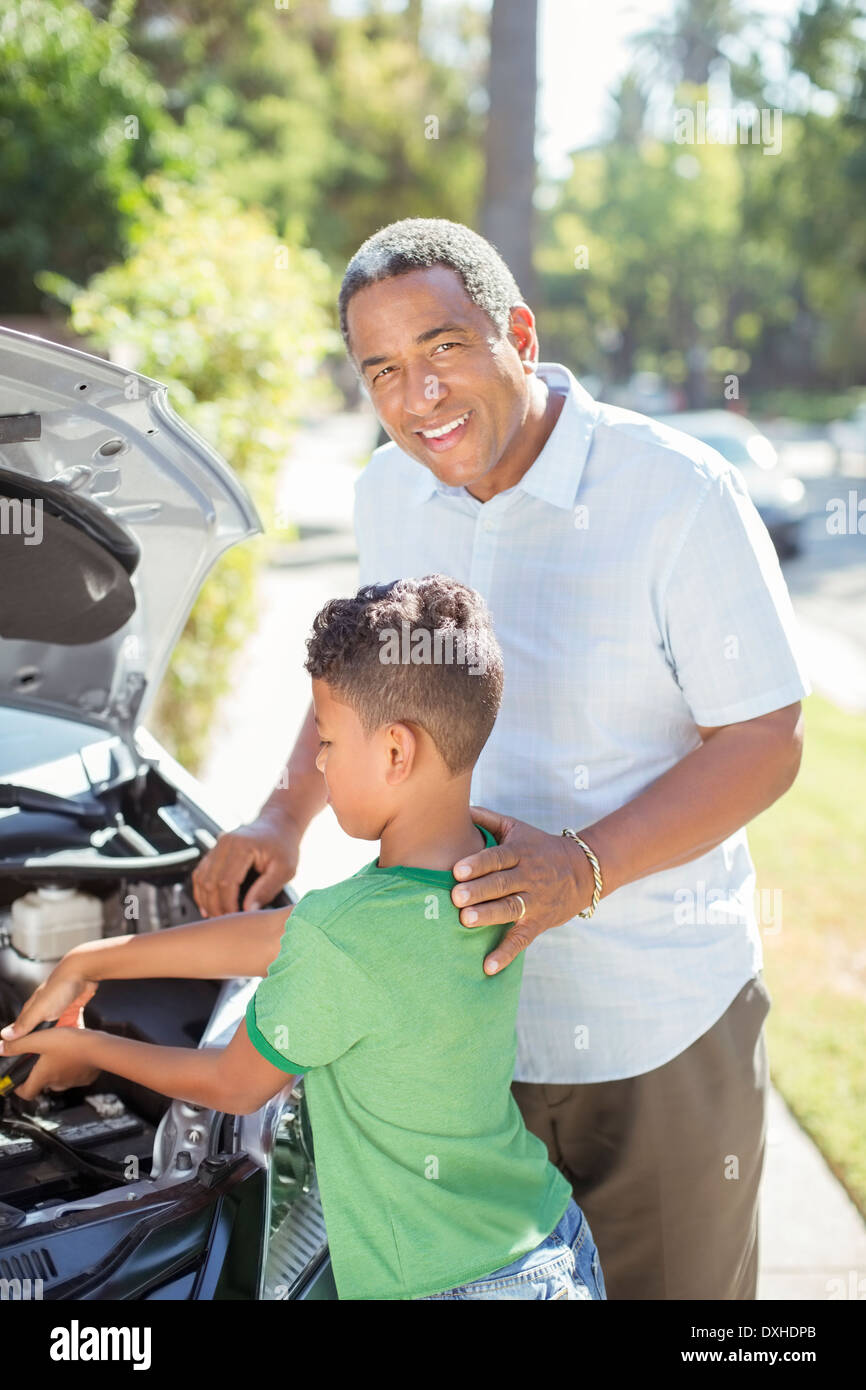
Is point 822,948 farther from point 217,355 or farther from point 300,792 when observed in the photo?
point 217,355

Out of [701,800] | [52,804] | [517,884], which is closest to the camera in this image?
[517,884]

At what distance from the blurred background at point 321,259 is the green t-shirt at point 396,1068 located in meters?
1.91

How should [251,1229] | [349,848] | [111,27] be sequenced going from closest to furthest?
[251,1229], [349,848], [111,27]

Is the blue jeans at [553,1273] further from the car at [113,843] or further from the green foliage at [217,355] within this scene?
the green foliage at [217,355]

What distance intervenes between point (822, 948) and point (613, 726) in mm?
3448

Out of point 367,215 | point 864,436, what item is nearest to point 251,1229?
point 367,215

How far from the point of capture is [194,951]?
2.00m

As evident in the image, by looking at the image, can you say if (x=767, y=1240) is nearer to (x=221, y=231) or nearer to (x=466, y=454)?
(x=466, y=454)

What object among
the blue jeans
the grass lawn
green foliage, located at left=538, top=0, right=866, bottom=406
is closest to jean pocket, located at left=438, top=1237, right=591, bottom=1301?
the blue jeans

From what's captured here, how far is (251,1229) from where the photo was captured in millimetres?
1699

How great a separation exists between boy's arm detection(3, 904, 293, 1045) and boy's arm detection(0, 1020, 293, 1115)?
0.31ft

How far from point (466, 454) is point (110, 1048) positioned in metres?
1.07

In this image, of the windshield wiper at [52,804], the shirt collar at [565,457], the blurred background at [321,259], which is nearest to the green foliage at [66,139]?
the blurred background at [321,259]

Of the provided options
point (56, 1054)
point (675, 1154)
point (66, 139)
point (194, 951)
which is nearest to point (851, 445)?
point (66, 139)
